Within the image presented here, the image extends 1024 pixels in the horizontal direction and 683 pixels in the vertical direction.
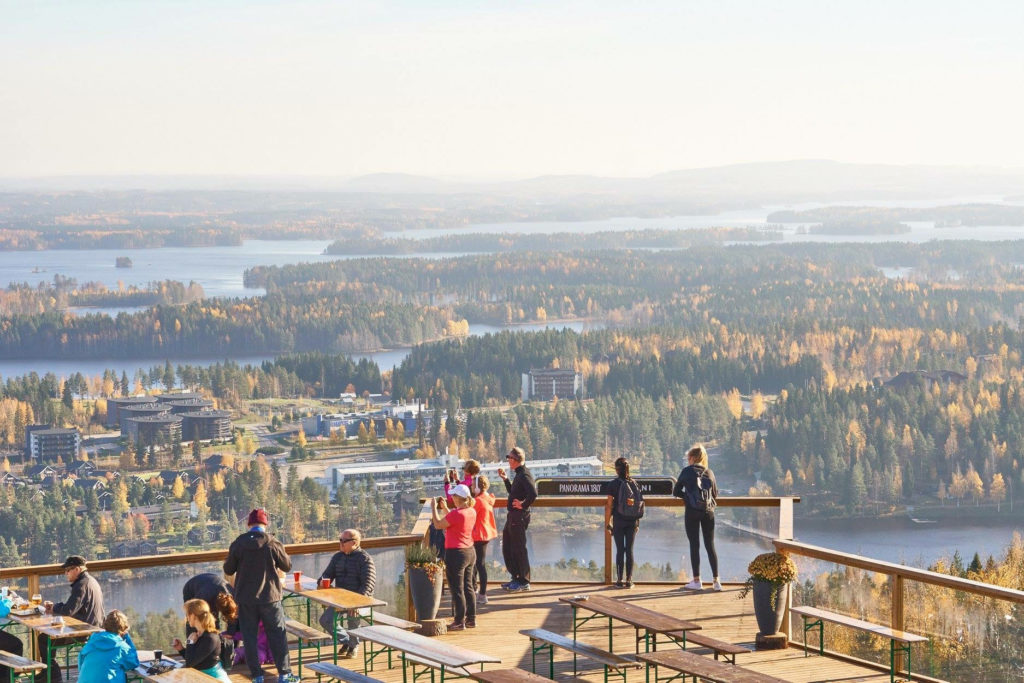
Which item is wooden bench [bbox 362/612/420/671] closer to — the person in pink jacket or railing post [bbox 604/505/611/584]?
the person in pink jacket

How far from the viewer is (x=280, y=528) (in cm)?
14188

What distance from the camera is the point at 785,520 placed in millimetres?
17625

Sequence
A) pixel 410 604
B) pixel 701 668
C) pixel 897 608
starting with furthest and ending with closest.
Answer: pixel 410 604 < pixel 897 608 < pixel 701 668

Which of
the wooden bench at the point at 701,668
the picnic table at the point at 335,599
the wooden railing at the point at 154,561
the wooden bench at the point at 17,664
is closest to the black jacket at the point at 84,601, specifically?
the wooden railing at the point at 154,561

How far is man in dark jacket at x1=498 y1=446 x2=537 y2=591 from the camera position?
18.0 metres

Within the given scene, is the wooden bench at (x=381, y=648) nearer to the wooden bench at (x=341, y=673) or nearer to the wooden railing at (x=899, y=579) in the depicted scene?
the wooden bench at (x=341, y=673)

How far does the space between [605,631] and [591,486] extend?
281 centimetres

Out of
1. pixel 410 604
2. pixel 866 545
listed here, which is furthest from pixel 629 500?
pixel 866 545

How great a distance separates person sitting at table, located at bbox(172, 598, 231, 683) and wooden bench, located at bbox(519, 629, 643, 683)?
3.40 metres

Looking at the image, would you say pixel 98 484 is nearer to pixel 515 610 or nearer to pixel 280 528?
pixel 280 528

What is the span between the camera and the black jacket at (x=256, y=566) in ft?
44.4

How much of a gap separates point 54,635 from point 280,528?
5139 inches

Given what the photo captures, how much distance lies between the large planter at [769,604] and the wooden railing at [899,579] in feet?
0.94

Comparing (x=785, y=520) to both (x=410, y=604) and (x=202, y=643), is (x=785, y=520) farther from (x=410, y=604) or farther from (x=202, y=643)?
(x=202, y=643)
